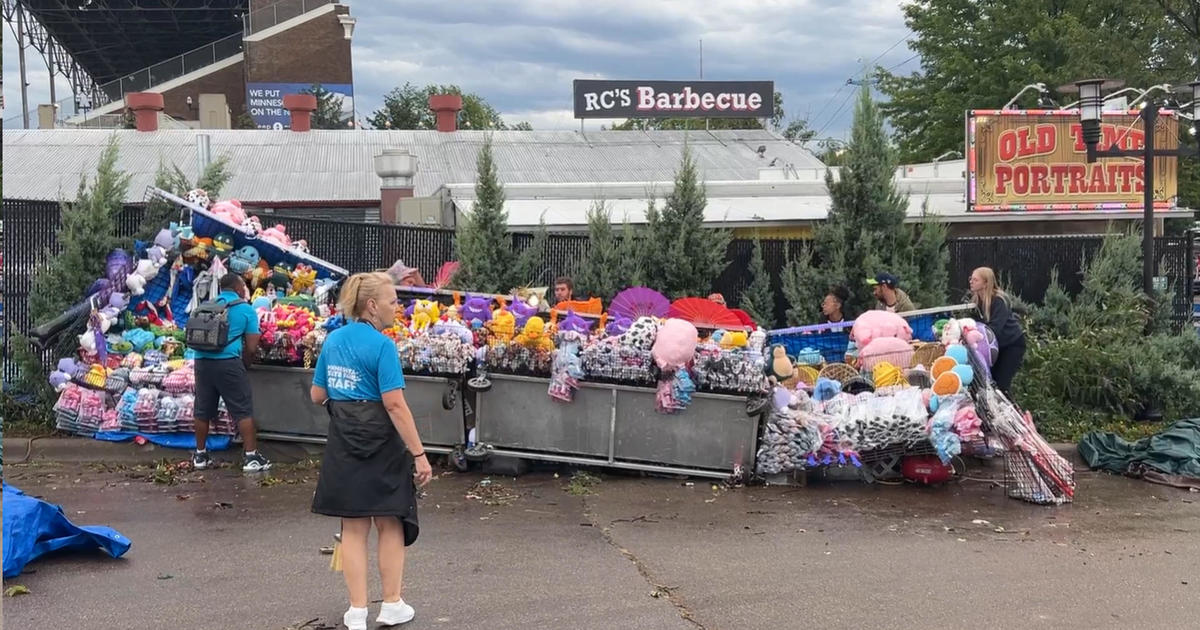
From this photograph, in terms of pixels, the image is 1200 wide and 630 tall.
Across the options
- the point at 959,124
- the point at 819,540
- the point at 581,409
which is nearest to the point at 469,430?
the point at 581,409

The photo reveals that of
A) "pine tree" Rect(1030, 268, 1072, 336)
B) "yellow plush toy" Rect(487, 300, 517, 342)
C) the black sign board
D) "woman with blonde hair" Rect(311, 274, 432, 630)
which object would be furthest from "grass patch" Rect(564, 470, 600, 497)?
the black sign board

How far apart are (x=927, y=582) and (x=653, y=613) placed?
1676 mm

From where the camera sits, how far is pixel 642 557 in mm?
6031

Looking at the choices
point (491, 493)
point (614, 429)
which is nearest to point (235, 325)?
point (491, 493)

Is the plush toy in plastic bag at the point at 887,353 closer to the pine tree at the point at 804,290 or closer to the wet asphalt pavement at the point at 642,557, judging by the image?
the wet asphalt pavement at the point at 642,557

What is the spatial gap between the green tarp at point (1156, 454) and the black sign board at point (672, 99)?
77.5 feet

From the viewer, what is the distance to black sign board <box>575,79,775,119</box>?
31.2m

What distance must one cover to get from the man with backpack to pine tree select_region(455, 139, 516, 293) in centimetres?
327

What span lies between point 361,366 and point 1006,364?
243 inches

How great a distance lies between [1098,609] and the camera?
5227mm

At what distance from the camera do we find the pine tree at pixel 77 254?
9195 millimetres

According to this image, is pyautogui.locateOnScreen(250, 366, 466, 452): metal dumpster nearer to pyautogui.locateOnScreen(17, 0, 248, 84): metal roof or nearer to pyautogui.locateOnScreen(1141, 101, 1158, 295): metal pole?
pyautogui.locateOnScreen(1141, 101, 1158, 295): metal pole

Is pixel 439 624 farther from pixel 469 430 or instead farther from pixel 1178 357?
pixel 1178 357

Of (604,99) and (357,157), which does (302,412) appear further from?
(604,99)
